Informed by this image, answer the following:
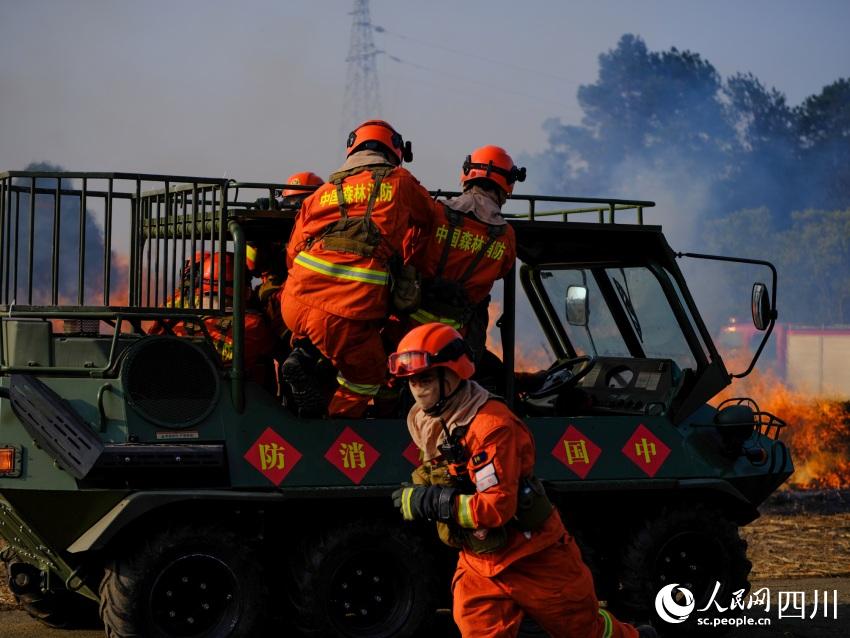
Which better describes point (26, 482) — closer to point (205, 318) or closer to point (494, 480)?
point (205, 318)

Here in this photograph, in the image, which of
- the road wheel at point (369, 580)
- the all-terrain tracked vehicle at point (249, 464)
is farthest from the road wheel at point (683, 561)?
the road wheel at point (369, 580)

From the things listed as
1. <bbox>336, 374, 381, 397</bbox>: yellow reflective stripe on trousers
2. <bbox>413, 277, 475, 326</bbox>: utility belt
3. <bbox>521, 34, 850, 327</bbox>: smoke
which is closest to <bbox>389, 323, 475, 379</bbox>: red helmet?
<bbox>336, 374, 381, 397</bbox>: yellow reflective stripe on trousers

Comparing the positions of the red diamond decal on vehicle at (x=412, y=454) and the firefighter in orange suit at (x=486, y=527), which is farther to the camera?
the red diamond decal on vehicle at (x=412, y=454)

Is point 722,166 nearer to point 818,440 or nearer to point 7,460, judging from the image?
point 818,440

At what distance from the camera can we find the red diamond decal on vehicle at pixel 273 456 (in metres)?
7.13

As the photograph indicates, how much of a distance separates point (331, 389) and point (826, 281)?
27.9 metres

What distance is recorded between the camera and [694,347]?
8.57 metres

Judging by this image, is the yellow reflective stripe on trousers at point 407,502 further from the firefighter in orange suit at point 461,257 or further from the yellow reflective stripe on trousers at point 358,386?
the firefighter in orange suit at point 461,257

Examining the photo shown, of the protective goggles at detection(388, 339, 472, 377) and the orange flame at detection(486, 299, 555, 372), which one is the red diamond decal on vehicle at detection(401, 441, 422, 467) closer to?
the protective goggles at detection(388, 339, 472, 377)

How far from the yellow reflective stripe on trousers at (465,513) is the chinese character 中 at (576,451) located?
2481 mm

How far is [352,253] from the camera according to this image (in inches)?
281

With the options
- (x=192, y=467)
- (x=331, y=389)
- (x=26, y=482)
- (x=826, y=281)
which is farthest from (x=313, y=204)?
(x=826, y=281)

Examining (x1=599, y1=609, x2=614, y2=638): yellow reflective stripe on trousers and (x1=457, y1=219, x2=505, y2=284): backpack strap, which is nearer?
(x1=599, y1=609, x2=614, y2=638): yellow reflective stripe on trousers

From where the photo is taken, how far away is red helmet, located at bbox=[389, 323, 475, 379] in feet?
18.1
